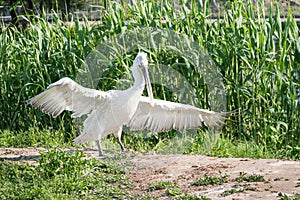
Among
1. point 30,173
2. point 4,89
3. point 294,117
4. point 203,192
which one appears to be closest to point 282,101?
point 294,117

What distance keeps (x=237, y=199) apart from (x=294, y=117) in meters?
2.67

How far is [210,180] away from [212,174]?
0.25 metres

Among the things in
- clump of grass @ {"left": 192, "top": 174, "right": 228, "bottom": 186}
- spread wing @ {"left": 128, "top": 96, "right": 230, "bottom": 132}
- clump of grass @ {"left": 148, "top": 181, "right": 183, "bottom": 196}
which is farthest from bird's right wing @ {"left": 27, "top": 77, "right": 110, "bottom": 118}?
clump of grass @ {"left": 192, "top": 174, "right": 228, "bottom": 186}

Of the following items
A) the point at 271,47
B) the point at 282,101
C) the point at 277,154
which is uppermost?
the point at 271,47

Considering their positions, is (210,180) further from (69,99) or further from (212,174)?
(69,99)

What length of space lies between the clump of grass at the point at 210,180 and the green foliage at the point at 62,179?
0.70 meters

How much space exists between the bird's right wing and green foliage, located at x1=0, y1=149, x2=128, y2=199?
2.10 ft

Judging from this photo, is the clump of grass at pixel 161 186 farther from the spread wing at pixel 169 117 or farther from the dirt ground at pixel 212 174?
the spread wing at pixel 169 117

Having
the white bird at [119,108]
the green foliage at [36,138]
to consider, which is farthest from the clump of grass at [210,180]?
the green foliage at [36,138]

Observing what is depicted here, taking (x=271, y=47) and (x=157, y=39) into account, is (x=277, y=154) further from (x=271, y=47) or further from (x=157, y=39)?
(x=157, y=39)

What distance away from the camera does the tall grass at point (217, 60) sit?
750cm

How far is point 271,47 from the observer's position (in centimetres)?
779

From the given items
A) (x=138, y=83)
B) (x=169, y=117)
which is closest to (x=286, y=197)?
(x=138, y=83)

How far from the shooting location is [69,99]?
6.76m
